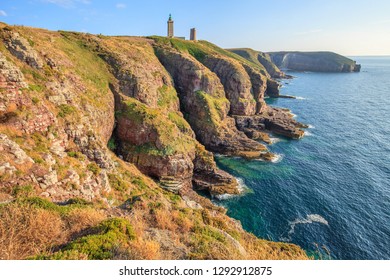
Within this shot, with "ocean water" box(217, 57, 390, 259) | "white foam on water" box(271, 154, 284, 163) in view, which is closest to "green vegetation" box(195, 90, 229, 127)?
"ocean water" box(217, 57, 390, 259)

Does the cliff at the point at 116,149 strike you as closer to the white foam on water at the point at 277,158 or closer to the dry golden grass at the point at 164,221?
the dry golden grass at the point at 164,221

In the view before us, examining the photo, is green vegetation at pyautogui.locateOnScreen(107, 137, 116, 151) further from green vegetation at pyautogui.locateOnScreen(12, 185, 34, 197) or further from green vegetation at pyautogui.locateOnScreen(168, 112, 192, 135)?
green vegetation at pyautogui.locateOnScreen(12, 185, 34, 197)

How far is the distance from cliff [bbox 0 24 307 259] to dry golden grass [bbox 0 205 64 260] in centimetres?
6

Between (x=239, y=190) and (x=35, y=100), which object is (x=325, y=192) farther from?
(x=35, y=100)

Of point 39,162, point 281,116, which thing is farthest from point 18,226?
point 281,116

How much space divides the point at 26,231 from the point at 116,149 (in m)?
42.0

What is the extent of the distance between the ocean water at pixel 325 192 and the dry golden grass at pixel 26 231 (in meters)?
21.4

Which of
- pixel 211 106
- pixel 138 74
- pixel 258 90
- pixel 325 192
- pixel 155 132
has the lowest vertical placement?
pixel 325 192

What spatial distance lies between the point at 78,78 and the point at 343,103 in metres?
128

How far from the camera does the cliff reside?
39.6ft

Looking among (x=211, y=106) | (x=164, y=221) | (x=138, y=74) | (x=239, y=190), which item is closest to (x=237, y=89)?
(x=211, y=106)

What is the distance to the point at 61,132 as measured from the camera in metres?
31.3

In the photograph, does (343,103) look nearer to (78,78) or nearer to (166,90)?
(166,90)

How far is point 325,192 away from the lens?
5038cm
